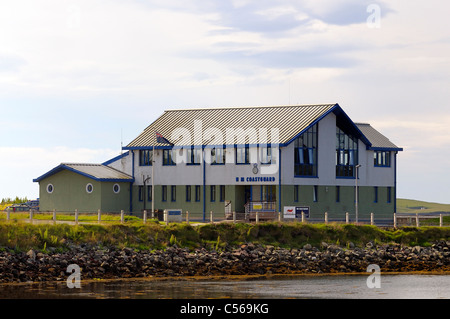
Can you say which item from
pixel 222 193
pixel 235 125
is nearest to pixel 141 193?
pixel 222 193

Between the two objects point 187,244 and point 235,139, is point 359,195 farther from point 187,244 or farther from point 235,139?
point 187,244

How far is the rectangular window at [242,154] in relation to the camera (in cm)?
6531

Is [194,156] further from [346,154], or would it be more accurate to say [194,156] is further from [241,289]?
[241,289]

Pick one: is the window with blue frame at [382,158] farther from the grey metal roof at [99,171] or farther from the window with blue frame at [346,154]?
the grey metal roof at [99,171]

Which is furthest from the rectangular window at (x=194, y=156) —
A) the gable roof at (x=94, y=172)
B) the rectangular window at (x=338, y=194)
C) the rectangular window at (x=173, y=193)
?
the rectangular window at (x=338, y=194)

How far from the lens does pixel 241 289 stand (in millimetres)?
39156

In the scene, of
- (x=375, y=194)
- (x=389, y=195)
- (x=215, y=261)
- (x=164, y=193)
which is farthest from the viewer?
(x=389, y=195)

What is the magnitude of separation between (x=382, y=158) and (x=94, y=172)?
A: 22184 mm

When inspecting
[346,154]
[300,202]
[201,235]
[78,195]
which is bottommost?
[201,235]

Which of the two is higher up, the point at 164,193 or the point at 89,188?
the point at 89,188

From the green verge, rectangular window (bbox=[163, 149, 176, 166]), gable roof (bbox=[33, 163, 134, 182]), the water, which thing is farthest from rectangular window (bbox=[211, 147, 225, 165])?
the water

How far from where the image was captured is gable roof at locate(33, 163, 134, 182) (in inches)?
2650

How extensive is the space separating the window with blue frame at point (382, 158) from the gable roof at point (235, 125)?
7.45ft
